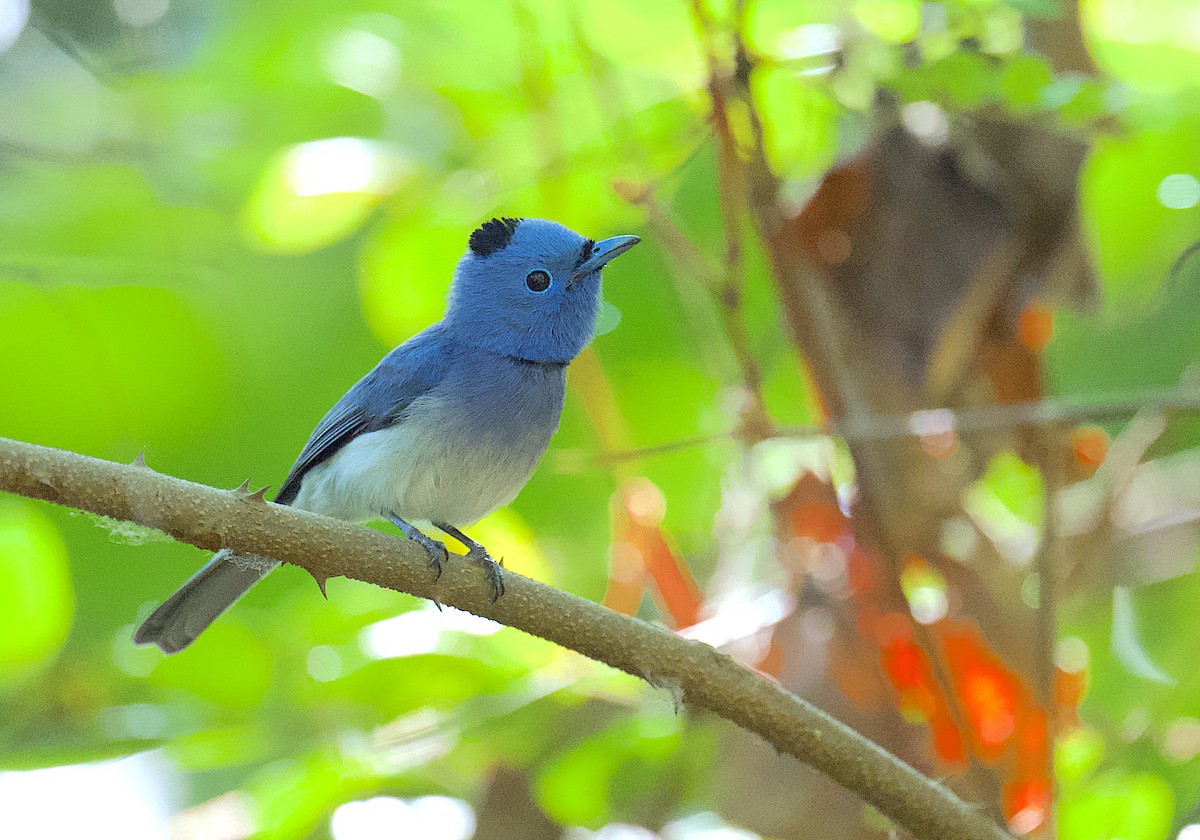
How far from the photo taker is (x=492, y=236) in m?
2.38

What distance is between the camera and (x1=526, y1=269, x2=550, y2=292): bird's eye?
230cm

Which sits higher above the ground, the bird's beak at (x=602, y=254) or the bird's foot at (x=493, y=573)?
the bird's beak at (x=602, y=254)

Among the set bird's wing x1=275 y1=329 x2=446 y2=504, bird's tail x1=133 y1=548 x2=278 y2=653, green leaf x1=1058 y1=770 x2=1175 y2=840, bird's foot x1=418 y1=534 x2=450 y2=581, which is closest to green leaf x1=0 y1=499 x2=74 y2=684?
bird's tail x1=133 y1=548 x2=278 y2=653

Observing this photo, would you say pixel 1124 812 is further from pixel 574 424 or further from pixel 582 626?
pixel 574 424

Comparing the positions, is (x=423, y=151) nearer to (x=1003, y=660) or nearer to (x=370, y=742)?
(x=370, y=742)

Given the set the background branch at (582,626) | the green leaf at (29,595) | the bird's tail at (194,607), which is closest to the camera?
the background branch at (582,626)

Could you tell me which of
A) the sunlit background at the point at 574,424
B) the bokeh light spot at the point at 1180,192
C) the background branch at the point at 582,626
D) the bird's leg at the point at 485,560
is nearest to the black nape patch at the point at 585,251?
the sunlit background at the point at 574,424

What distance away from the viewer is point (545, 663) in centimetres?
251

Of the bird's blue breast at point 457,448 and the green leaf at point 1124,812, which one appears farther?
the bird's blue breast at point 457,448

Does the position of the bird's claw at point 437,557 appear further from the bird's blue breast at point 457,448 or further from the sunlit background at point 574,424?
the sunlit background at point 574,424

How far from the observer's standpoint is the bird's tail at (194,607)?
7.09 feet

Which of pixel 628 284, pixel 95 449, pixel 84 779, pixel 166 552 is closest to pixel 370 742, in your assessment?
pixel 84 779

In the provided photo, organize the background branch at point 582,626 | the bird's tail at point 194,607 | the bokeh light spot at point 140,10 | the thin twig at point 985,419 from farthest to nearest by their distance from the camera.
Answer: the bokeh light spot at point 140,10
the bird's tail at point 194,607
the thin twig at point 985,419
the background branch at point 582,626

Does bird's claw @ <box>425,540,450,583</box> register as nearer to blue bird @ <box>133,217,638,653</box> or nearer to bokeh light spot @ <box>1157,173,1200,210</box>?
blue bird @ <box>133,217,638,653</box>
